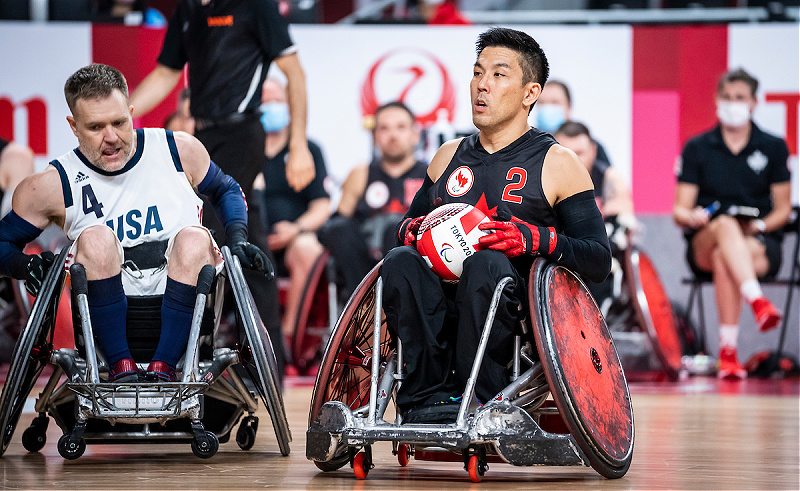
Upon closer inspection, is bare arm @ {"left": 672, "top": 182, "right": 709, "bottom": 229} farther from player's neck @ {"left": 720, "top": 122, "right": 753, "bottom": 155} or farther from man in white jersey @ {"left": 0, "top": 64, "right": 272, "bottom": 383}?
man in white jersey @ {"left": 0, "top": 64, "right": 272, "bottom": 383}

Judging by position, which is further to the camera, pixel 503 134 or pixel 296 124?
pixel 296 124

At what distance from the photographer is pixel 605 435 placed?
2.60 meters

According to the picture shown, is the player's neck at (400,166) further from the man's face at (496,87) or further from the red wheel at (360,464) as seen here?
A: the red wheel at (360,464)

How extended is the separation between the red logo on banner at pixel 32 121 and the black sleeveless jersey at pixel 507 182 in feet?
16.5

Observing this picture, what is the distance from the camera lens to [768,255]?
282 inches

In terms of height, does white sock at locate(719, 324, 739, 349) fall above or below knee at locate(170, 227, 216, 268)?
below

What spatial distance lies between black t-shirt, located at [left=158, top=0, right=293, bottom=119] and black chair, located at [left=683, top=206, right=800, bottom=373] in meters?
3.73

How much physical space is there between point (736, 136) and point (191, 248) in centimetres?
521

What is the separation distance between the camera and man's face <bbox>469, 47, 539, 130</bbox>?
2.92 m

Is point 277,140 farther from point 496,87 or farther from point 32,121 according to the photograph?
point 496,87

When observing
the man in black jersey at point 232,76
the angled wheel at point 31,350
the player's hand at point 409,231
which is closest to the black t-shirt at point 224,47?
the man in black jersey at point 232,76

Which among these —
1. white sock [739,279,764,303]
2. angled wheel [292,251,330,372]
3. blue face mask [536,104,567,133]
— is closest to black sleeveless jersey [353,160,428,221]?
angled wheel [292,251,330,372]

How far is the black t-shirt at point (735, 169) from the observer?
7230mm

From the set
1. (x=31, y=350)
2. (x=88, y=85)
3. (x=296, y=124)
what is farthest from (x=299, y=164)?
(x=31, y=350)
